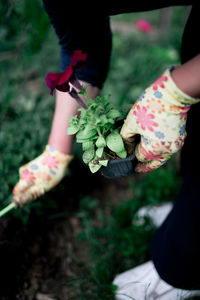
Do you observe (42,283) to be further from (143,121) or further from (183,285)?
(143,121)

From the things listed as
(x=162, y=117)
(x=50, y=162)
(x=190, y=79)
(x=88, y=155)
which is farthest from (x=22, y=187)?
(x=190, y=79)

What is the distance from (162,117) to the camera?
68cm

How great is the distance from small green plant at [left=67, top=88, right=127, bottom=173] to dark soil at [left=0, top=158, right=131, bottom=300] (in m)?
0.77

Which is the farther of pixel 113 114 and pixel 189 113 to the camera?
A: pixel 189 113

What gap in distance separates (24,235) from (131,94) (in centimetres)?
167

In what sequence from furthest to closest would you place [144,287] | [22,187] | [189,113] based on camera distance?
[144,287] → [22,187] → [189,113]

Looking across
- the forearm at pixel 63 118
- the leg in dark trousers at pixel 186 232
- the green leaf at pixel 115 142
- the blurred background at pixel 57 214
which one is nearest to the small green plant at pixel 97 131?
the green leaf at pixel 115 142

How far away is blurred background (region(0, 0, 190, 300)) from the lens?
132 centimetres

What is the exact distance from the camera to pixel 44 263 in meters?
1.44

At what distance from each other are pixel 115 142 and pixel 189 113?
393mm

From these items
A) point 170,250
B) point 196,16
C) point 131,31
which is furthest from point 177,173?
point 131,31

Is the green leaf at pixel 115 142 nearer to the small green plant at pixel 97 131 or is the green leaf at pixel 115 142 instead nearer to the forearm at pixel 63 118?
the small green plant at pixel 97 131

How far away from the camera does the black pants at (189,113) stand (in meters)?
0.84

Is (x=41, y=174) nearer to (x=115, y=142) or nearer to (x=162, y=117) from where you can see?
(x=115, y=142)
